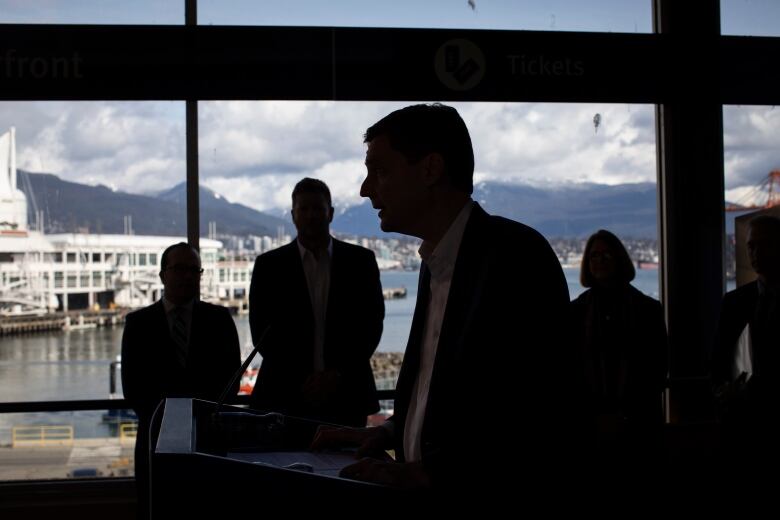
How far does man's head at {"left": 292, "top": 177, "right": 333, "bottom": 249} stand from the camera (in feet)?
11.7

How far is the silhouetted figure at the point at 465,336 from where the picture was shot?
4.09 ft

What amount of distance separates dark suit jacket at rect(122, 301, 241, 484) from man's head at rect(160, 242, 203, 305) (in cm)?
11

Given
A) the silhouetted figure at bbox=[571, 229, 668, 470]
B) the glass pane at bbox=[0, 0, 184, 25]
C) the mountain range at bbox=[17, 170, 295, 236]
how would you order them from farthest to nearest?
the mountain range at bbox=[17, 170, 295, 236] < the glass pane at bbox=[0, 0, 184, 25] < the silhouetted figure at bbox=[571, 229, 668, 470]

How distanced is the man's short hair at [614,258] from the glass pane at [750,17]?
1.57 metres

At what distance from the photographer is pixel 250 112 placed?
4320 mm

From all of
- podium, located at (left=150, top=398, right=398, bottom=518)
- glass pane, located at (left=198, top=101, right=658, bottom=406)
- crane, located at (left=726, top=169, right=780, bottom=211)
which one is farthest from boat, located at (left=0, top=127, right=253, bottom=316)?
crane, located at (left=726, top=169, right=780, bottom=211)

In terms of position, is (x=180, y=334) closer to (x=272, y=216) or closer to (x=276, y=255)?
(x=276, y=255)

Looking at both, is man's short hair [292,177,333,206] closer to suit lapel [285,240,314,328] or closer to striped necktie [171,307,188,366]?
suit lapel [285,240,314,328]

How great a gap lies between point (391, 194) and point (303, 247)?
2198 millimetres

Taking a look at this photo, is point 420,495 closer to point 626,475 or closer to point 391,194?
point 391,194

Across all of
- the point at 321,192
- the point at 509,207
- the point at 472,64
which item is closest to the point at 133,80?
the point at 321,192

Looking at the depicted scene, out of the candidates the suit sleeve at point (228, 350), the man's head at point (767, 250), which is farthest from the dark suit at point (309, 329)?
the man's head at point (767, 250)

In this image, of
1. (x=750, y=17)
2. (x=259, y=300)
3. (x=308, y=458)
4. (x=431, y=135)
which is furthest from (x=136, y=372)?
(x=750, y=17)

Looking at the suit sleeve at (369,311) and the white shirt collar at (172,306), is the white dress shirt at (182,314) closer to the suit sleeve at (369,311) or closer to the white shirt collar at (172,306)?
the white shirt collar at (172,306)
